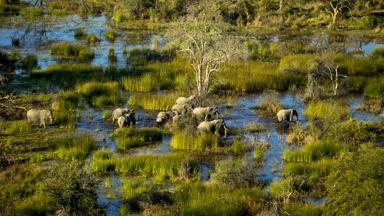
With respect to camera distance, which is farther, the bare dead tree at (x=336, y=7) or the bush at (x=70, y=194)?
the bare dead tree at (x=336, y=7)

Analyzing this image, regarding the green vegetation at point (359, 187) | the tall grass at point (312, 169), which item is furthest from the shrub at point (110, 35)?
the green vegetation at point (359, 187)

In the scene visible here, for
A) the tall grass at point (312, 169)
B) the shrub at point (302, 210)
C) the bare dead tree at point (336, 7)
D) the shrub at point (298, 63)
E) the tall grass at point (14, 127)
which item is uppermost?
the bare dead tree at point (336, 7)

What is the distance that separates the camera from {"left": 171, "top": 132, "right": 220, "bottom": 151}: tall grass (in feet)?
64.4

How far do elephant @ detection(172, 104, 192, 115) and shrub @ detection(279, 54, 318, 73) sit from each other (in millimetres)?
8251

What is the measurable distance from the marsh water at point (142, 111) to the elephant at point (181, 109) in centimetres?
89

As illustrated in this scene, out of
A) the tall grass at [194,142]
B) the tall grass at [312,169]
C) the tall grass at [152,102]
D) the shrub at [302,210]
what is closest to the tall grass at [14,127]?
the tall grass at [152,102]

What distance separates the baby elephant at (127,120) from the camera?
2142 centimetres

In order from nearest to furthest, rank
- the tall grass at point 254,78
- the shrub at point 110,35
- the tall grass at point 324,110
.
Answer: the tall grass at point 324,110 < the tall grass at point 254,78 < the shrub at point 110,35

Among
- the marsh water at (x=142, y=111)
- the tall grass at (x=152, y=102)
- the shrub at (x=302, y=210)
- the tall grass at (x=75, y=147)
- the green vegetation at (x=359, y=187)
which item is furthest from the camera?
the tall grass at (x=152, y=102)

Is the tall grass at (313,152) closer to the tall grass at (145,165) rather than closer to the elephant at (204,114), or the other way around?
the tall grass at (145,165)

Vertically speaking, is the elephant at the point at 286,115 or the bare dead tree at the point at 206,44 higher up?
the bare dead tree at the point at 206,44

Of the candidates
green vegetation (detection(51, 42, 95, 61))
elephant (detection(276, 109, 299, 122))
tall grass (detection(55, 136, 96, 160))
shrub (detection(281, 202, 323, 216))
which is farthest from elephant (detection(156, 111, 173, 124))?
green vegetation (detection(51, 42, 95, 61))

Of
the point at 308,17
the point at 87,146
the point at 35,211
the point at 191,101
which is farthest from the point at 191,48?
the point at 308,17

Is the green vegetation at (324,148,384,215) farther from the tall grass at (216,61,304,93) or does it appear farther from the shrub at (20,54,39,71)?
the shrub at (20,54,39,71)
